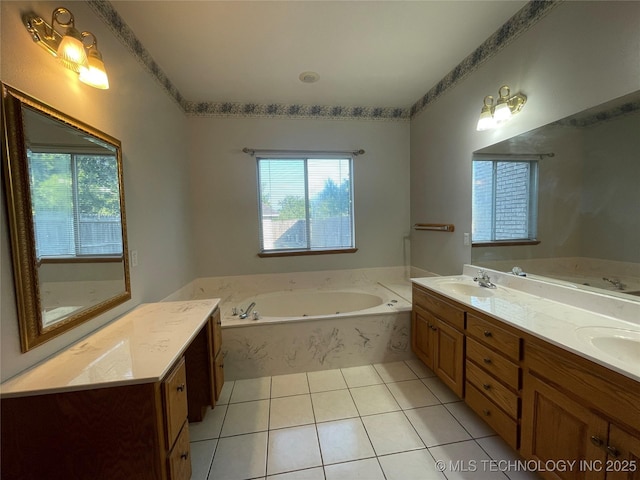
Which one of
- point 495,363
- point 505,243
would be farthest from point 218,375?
point 505,243

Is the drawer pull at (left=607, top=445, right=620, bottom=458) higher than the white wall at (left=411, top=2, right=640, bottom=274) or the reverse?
the reverse

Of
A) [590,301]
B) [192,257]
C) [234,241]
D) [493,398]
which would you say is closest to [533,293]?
[590,301]

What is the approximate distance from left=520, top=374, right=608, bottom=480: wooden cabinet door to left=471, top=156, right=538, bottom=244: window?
3.56 feet

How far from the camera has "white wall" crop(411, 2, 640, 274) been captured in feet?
3.92

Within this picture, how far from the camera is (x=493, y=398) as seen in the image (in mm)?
1334

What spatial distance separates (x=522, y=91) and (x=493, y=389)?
72.9 inches

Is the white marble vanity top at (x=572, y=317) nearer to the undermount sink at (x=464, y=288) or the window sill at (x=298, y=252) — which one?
the undermount sink at (x=464, y=288)

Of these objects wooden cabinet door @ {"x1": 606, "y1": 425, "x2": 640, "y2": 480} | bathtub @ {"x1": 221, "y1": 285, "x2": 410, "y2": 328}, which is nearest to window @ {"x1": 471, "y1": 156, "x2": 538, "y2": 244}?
bathtub @ {"x1": 221, "y1": 285, "x2": 410, "y2": 328}

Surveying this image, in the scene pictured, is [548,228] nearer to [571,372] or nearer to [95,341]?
[571,372]

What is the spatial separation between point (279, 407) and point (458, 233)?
81.1 inches

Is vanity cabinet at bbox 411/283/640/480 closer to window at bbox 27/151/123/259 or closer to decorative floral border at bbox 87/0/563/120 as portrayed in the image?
decorative floral border at bbox 87/0/563/120

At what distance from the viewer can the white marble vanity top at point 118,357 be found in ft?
2.76

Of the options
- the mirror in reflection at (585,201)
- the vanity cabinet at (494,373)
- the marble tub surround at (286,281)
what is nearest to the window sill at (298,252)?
the marble tub surround at (286,281)

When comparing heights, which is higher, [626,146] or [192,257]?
[626,146]
